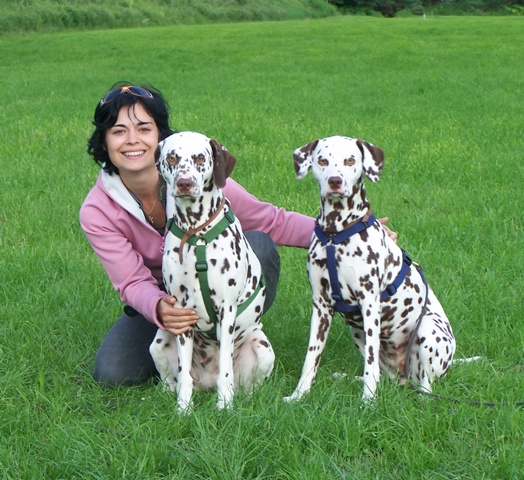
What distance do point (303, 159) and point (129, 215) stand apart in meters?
1.12

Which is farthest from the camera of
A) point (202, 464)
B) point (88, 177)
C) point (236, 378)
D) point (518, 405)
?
point (88, 177)

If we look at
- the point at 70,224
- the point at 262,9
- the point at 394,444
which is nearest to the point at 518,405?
the point at 394,444

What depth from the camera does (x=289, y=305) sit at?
5492mm

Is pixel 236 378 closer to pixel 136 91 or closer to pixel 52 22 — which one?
pixel 136 91

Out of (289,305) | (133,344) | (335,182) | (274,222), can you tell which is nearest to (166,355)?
(133,344)

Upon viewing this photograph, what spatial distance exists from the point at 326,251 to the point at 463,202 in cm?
407

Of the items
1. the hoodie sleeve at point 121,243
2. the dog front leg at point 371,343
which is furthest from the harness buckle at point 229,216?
the dog front leg at point 371,343

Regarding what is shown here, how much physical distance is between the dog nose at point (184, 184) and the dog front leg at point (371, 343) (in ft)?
3.45

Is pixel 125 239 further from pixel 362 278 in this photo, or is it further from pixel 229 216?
pixel 362 278

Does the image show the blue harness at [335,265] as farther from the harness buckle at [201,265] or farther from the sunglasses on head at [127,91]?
the sunglasses on head at [127,91]

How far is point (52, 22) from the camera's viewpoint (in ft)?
113

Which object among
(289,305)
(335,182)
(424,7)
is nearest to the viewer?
(335,182)

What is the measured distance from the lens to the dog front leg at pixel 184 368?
158 inches

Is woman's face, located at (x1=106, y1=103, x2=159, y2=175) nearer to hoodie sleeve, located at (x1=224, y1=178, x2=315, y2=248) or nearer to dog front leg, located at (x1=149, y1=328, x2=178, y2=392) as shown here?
hoodie sleeve, located at (x1=224, y1=178, x2=315, y2=248)
